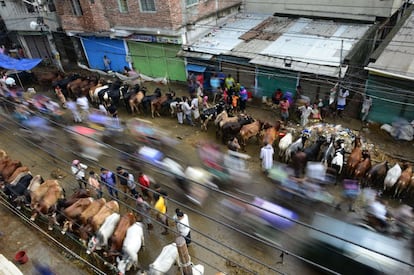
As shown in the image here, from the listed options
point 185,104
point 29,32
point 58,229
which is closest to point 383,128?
point 185,104

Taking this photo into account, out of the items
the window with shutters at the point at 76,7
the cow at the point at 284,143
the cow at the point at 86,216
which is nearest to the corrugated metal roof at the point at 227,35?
the cow at the point at 284,143

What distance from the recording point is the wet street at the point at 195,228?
9.44 meters

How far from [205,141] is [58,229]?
22.7 ft

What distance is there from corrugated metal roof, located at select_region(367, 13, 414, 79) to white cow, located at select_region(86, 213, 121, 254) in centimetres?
1148

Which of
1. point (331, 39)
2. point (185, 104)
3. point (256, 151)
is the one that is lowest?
point (256, 151)

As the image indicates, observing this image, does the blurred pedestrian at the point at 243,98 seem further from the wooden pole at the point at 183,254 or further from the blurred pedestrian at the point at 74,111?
the wooden pole at the point at 183,254

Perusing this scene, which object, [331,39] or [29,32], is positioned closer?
[331,39]

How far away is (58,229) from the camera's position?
10.8 m

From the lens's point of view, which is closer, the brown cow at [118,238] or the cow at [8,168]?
the brown cow at [118,238]

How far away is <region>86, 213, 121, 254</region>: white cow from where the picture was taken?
9.23 metres

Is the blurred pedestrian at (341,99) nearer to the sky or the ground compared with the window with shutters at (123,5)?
nearer to the ground

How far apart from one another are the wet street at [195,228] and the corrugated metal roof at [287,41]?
351 cm

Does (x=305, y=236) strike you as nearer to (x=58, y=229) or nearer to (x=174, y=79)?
(x=58, y=229)

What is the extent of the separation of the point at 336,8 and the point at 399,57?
5.60 meters
